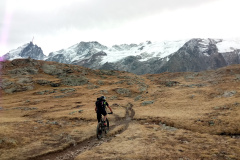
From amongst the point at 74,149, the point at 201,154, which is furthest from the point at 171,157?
the point at 74,149

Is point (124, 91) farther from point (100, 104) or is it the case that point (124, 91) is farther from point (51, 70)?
point (51, 70)

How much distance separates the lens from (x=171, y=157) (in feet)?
46.3

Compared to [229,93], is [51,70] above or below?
above

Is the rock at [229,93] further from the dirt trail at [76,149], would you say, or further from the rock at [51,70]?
the rock at [51,70]

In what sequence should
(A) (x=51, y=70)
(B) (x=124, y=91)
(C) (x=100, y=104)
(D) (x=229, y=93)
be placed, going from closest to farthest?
(C) (x=100, y=104), (D) (x=229, y=93), (B) (x=124, y=91), (A) (x=51, y=70)

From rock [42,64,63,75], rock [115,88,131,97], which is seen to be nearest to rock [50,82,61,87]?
rock [42,64,63,75]

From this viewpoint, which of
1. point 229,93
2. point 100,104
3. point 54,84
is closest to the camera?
point 100,104

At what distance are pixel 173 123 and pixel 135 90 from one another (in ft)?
191

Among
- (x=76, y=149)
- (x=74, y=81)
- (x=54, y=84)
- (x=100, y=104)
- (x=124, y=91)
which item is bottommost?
(x=76, y=149)

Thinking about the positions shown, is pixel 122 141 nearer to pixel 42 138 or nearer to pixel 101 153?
pixel 101 153

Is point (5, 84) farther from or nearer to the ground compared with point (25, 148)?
farther from the ground

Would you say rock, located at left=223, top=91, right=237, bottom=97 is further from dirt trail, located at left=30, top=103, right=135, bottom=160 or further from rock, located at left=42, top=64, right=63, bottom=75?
rock, located at left=42, top=64, right=63, bottom=75

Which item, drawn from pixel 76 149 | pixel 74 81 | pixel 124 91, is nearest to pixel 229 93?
pixel 76 149

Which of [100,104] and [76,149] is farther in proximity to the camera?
[100,104]
